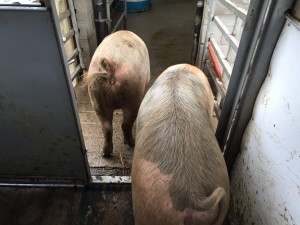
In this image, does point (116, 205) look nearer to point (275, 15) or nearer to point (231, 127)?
point (231, 127)

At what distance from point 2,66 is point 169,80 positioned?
31.3 inches

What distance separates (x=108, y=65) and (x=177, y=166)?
0.83 m

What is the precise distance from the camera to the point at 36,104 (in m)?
1.38

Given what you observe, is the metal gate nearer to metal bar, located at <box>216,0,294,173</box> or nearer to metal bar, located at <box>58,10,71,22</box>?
metal bar, located at <box>216,0,294,173</box>

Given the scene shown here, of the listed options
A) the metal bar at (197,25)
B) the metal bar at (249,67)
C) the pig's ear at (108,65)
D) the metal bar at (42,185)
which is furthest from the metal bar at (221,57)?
the metal bar at (42,185)

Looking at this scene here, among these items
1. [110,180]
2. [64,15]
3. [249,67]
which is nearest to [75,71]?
[64,15]

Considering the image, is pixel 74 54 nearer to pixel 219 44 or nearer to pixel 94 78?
pixel 94 78

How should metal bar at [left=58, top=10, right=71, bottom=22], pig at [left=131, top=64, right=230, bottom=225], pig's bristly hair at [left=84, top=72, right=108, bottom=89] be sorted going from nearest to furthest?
pig at [left=131, top=64, right=230, bottom=225] → pig's bristly hair at [left=84, top=72, right=108, bottom=89] → metal bar at [left=58, top=10, right=71, bottom=22]

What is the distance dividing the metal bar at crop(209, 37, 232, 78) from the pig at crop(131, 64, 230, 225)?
809 mm

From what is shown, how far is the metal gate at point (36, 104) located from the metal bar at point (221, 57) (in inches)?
46.6

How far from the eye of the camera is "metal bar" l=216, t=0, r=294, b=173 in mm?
1100

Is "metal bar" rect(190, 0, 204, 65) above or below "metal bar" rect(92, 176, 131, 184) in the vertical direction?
above

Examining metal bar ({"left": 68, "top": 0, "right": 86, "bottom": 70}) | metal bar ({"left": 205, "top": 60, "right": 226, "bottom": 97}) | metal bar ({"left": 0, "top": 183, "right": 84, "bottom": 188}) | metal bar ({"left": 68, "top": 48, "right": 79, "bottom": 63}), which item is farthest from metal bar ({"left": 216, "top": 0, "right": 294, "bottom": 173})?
metal bar ({"left": 68, "top": 0, "right": 86, "bottom": 70})

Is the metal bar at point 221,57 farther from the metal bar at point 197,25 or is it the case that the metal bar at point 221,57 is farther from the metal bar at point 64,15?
the metal bar at point 64,15
